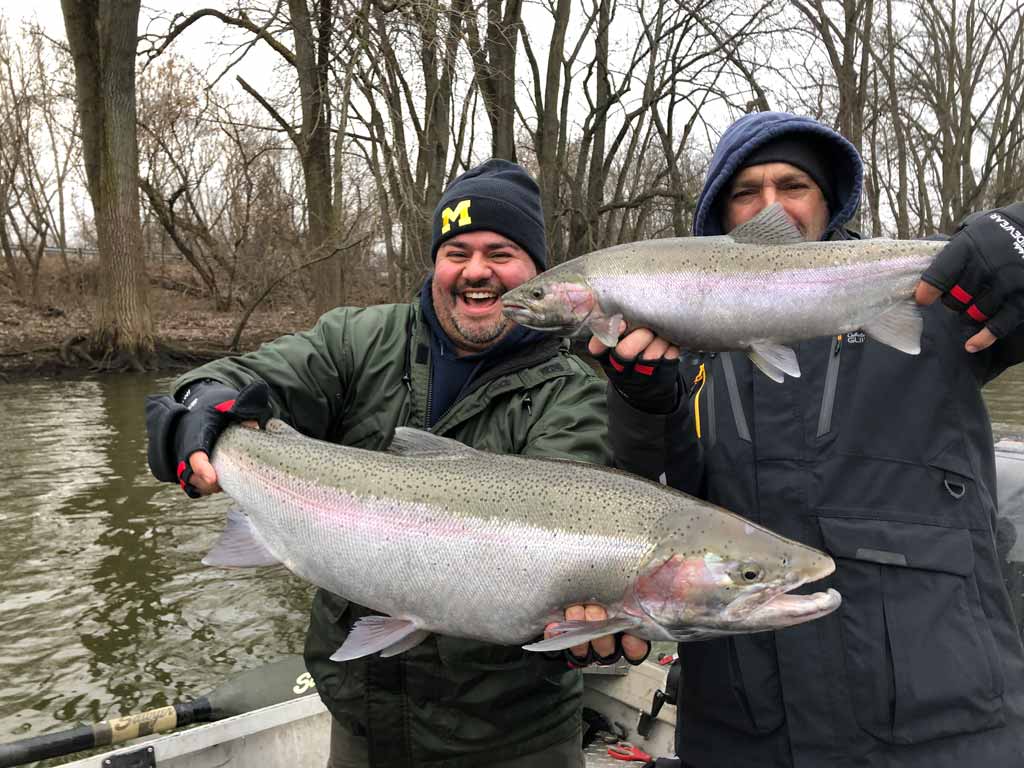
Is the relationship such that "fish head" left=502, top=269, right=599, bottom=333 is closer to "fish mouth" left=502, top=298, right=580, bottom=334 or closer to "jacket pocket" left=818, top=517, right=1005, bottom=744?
"fish mouth" left=502, top=298, right=580, bottom=334

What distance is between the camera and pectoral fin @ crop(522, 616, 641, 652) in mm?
2281

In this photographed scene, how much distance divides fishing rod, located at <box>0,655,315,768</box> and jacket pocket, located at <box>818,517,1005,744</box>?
3.64m

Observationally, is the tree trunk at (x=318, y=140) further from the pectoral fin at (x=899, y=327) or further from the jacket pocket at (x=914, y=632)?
the jacket pocket at (x=914, y=632)

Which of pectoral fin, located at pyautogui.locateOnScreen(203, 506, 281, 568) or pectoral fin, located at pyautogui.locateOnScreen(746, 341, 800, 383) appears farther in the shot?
pectoral fin, located at pyautogui.locateOnScreen(203, 506, 281, 568)

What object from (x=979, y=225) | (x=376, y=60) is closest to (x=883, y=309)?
(x=979, y=225)

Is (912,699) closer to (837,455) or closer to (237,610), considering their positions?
(837,455)

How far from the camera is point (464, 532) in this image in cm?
250

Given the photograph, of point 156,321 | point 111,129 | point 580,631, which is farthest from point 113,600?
point 156,321

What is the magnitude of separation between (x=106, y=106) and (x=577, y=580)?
21.4m

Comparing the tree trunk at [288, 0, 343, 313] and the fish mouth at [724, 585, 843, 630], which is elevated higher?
the tree trunk at [288, 0, 343, 313]

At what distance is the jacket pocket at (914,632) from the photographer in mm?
2230

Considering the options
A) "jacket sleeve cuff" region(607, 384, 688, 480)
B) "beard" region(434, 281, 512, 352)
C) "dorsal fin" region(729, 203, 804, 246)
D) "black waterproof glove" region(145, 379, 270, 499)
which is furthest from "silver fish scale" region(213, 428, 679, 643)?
"dorsal fin" region(729, 203, 804, 246)

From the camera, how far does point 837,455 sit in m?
2.47

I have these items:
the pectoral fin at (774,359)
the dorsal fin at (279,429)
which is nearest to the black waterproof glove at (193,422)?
the dorsal fin at (279,429)
